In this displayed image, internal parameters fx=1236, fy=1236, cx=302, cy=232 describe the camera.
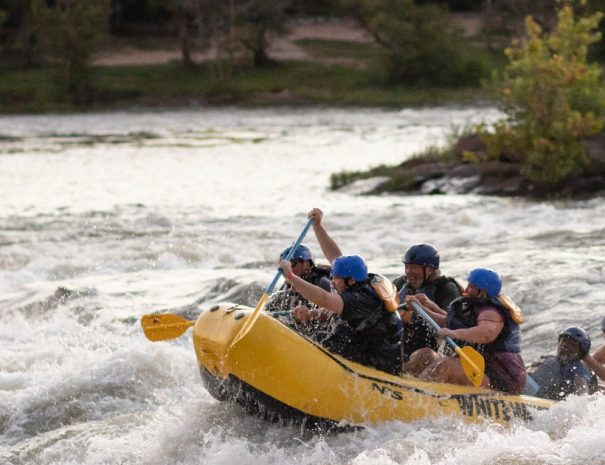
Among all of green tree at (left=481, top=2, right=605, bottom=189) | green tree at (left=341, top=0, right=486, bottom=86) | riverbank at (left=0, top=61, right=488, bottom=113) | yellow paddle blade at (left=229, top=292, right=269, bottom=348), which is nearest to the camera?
yellow paddle blade at (left=229, top=292, right=269, bottom=348)

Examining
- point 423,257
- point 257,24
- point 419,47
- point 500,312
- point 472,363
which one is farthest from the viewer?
point 257,24

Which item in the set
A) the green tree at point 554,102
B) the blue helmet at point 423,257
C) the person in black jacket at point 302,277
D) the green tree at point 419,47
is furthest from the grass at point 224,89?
the blue helmet at point 423,257

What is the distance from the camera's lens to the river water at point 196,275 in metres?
8.17

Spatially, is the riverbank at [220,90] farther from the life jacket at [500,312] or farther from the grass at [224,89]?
the life jacket at [500,312]

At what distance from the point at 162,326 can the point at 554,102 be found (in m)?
13.3

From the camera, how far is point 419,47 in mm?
50000

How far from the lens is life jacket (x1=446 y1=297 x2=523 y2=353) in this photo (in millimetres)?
8453

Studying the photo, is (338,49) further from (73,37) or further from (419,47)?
(73,37)

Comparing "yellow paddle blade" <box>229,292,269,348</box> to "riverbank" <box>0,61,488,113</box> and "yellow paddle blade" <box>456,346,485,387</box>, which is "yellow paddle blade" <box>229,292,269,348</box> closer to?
"yellow paddle blade" <box>456,346,485,387</box>

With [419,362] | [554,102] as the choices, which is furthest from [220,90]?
[419,362]

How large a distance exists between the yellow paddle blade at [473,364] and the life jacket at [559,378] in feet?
3.33

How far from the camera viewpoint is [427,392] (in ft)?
27.1

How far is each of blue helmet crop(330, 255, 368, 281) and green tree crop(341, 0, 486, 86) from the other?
4160 cm

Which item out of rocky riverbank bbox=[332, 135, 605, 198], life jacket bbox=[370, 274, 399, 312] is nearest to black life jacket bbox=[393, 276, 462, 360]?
life jacket bbox=[370, 274, 399, 312]
